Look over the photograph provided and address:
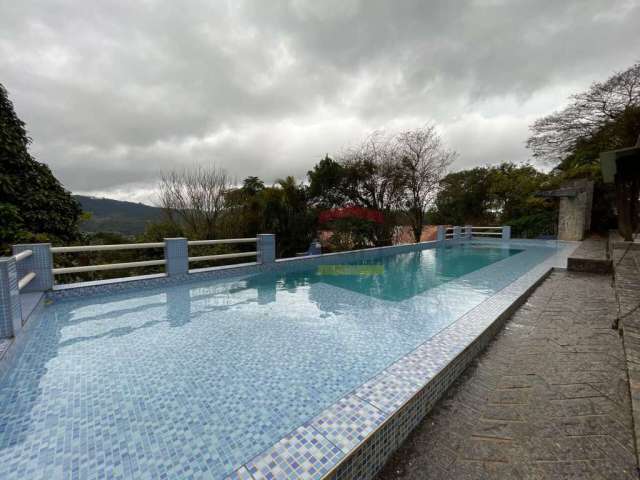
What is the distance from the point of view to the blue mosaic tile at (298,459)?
1217 mm

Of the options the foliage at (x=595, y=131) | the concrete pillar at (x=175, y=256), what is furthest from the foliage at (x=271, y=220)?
the foliage at (x=595, y=131)

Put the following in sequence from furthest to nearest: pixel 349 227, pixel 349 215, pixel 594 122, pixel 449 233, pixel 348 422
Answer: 1. pixel 449 233
2. pixel 594 122
3. pixel 349 215
4. pixel 349 227
5. pixel 348 422

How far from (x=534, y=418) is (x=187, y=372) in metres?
2.57

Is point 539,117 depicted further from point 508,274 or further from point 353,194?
point 508,274

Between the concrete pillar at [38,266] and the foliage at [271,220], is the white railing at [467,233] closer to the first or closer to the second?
the foliage at [271,220]

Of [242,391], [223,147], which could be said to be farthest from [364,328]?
[223,147]

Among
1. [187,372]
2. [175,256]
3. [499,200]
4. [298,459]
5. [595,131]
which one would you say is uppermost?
[595,131]

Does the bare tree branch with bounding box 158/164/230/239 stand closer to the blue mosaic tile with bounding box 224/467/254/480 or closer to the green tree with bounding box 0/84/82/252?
the green tree with bounding box 0/84/82/252

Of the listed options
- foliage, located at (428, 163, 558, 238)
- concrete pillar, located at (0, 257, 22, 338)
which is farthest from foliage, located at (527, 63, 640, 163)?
concrete pillar, located at (0, 257, 22, 338)

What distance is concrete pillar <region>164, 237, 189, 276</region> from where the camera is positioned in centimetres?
540

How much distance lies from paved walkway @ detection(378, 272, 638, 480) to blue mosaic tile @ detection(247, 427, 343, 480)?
0.34 m

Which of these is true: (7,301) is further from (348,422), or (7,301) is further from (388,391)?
(388,391)

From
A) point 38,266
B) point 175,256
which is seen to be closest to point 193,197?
point 175,256

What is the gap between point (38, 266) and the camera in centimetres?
404
